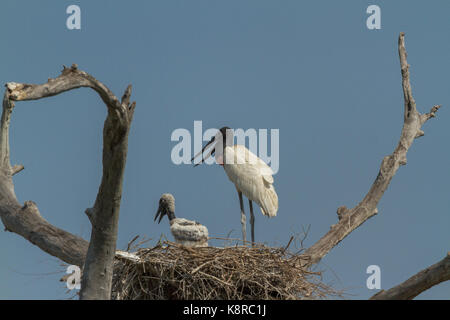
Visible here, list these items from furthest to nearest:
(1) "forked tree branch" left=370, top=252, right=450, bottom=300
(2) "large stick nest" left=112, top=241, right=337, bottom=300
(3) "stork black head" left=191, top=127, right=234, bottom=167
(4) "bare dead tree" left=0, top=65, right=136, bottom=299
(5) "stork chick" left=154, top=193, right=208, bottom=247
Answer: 1. (3) "stork black head" left=191, top=127, right=234, bottom=167
2. (5) "stork chick" left=154, top=193, right=208, bottom=247
3. (2) "large stick nest" left=112, top=241, right=337, bottom=300
4. (1) "forked tree branch" left=370, top=252, right=450, bottom=300
5. (4) "bare dead tree" left=0, top=65, right=136, bottom=299

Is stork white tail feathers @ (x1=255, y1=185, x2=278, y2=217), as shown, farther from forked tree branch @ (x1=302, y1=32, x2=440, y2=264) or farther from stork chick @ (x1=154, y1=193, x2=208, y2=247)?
stork chick @ (x1=154, y1=193, x2=208, y2=247)

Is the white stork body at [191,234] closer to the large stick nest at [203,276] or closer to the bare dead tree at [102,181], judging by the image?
the large stick nest at [203,276]

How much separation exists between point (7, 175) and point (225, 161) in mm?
3586

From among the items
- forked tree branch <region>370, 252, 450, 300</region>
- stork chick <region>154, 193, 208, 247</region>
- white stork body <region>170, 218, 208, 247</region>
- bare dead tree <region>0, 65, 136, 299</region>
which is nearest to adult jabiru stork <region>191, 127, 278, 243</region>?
stork chick <region>154, 193, 208, 247</region>

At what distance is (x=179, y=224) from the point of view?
27.5 ft

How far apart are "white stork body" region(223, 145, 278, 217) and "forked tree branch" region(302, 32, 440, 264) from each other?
47.8 inches

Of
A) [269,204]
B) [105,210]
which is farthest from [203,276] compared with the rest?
[269,204]

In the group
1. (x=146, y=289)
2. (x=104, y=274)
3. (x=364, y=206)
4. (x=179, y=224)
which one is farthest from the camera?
(x=364, y=206)

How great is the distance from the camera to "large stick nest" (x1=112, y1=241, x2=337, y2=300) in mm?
7211

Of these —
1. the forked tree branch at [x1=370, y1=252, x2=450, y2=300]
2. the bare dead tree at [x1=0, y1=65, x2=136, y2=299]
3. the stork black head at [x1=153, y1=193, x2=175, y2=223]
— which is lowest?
the forked tree branch at [x1=370, y1=252, x2=450, y2=300]

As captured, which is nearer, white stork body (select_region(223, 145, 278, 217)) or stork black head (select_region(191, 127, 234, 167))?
white stork body (select_region(223, 145, 278, 217))

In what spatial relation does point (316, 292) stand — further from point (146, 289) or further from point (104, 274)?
point (104, 274)

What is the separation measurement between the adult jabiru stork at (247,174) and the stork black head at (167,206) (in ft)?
4.17
